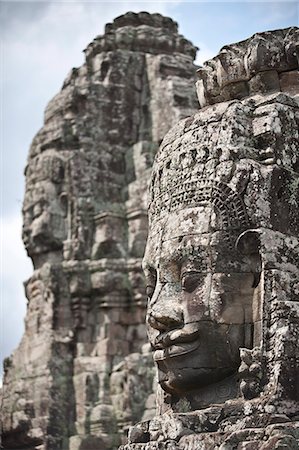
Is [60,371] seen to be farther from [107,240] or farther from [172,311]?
[172,311]

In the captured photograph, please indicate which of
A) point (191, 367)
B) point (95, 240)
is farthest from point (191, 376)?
point (95, 240)

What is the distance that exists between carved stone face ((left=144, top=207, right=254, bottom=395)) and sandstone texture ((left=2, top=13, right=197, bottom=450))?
13587mm

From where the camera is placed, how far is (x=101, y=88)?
26.4m

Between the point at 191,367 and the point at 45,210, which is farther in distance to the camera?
the point at 45,210

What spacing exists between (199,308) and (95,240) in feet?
55.0

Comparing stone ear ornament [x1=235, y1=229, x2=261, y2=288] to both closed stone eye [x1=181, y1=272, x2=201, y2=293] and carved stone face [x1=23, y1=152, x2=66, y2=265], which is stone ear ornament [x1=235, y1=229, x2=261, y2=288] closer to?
closed stone eye [x1=181, y1=272, x2=201, y2=293]

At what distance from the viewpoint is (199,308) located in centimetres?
846

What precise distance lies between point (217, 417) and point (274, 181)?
195 centimetres

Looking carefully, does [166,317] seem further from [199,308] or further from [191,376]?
[191,376]

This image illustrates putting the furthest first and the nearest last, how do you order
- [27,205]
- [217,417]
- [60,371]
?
1. [27,205]
2. [60,371]
3. [217,417]

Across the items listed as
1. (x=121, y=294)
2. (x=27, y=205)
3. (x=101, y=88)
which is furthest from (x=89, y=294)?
(x=101, y=88)

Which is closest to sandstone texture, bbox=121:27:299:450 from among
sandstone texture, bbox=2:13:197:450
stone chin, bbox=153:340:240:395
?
stone chin, bbox=153:340:240:395

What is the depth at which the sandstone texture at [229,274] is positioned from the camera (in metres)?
8.06

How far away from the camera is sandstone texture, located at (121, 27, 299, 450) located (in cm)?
806
